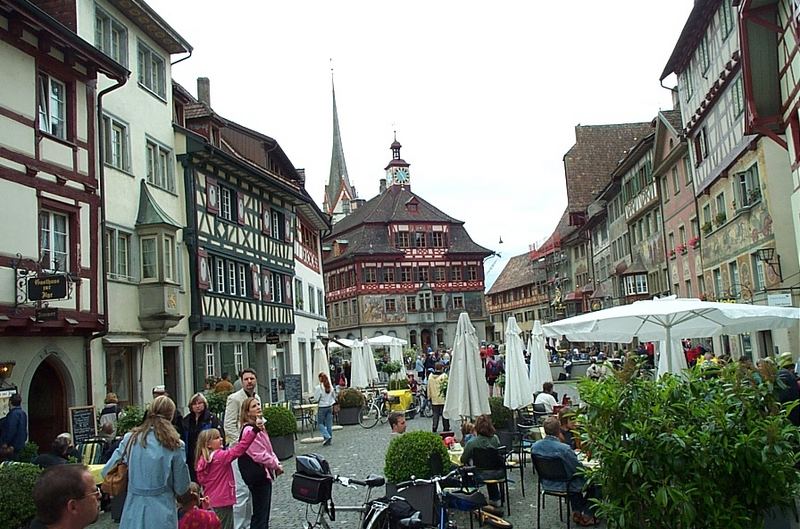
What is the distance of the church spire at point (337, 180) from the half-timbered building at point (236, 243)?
3130 inches

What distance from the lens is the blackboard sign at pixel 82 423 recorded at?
52.4 feet

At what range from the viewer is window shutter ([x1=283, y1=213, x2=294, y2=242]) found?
34.1 metres

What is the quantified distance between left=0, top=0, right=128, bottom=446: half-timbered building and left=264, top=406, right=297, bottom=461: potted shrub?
4503mm

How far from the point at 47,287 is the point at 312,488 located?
30.5 ft

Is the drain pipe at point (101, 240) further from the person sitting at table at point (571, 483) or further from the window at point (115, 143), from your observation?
the person sitting at table at point (571, 483)

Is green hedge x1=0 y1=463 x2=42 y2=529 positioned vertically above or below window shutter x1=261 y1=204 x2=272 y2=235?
below

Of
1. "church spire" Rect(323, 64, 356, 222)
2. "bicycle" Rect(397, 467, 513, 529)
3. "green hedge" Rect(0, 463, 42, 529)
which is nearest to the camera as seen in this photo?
"bicycle" Rect(397, 467, 513, 529)

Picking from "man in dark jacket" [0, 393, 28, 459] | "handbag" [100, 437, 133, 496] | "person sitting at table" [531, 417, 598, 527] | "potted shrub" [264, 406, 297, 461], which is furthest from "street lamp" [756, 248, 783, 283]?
"handbag" [100, 437, 133, 496]

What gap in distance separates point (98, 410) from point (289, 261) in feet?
55.1

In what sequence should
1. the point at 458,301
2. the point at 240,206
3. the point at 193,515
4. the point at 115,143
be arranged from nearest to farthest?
the point at 193,515 < the point at 115,143 < the point at 240,206 < the point at 458,301

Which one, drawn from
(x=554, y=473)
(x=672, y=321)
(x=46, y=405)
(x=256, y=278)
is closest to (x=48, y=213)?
(x=46, y=405)

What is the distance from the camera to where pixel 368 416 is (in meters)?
24.5

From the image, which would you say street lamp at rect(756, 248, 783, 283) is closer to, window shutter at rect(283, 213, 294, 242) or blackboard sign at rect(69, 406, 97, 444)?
blackboard sign at rect(69, 406, 97, 444)

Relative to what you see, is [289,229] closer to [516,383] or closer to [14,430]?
[516,383]
